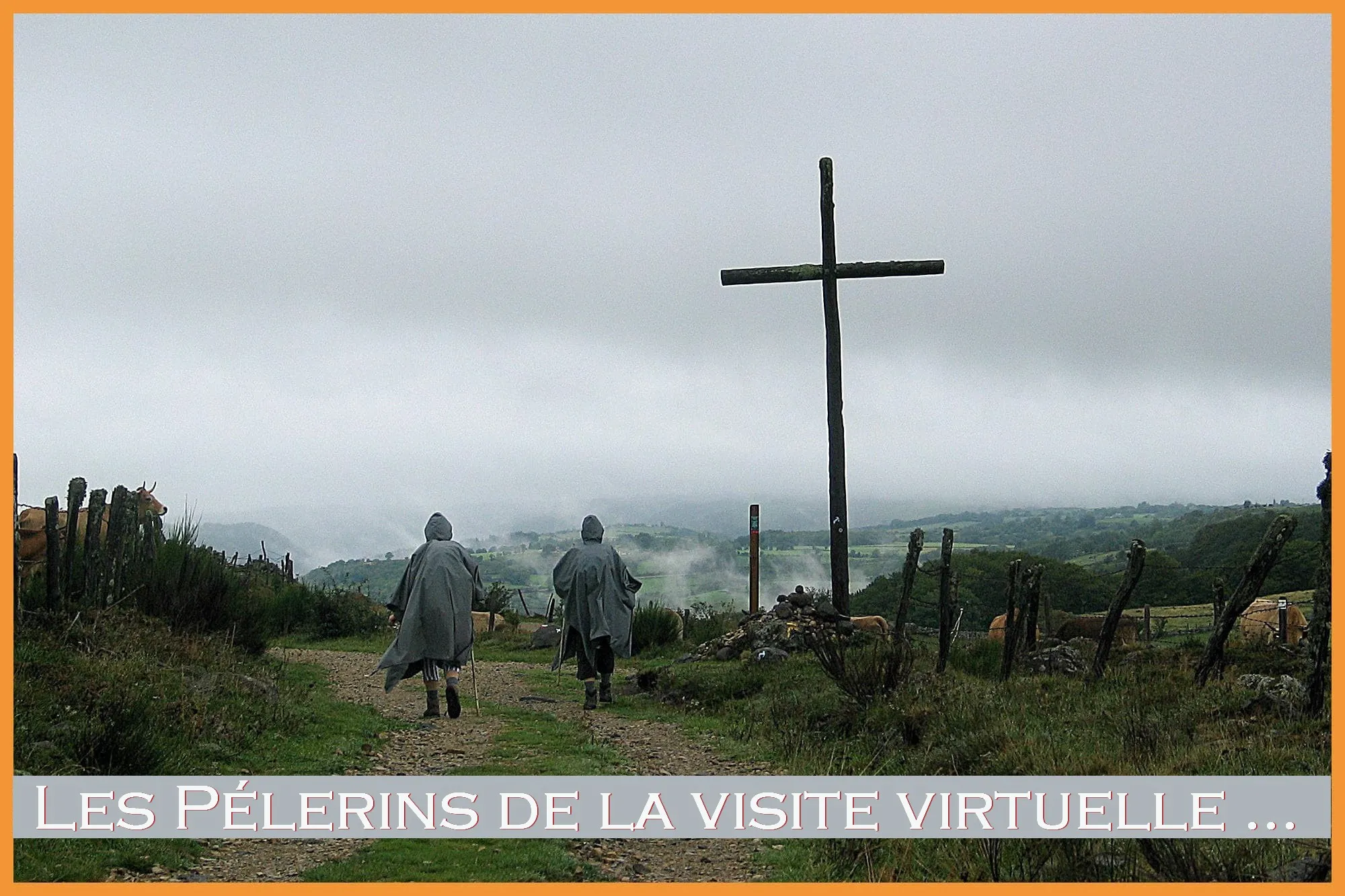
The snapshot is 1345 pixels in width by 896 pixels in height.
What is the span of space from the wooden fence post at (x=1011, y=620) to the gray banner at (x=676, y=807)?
17.3ft

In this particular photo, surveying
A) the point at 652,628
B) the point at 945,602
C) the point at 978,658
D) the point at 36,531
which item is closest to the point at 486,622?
the point at 652,628

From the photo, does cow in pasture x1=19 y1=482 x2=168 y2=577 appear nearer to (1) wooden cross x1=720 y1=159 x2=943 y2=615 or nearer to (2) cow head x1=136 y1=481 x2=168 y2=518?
(2) cow head x1=136 y1=481 x2=168 y2=518

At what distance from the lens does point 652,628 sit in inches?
796

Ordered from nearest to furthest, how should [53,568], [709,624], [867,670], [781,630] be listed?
[867,670]
[53,568]
[781,630]
[709,624]

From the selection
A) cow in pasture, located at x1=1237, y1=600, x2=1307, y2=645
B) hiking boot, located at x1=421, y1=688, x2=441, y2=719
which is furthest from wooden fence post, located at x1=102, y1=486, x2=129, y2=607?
cow in pasture, located at x1=1237, y1=600, x2=1307, y2=645

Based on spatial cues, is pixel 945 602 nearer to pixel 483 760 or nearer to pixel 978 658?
pixel 978 658

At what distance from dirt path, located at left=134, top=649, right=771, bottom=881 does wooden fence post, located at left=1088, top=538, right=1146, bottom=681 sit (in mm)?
4148

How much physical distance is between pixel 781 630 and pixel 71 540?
29.2 ft

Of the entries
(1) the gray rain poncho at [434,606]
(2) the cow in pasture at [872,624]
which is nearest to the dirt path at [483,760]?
(1) the gray rain poncho at [434,606]

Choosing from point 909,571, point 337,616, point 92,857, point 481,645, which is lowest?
point 481,645

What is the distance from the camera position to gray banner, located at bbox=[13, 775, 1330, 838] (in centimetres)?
602

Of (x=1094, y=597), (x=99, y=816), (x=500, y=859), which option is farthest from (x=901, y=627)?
(x=1094, y=597)

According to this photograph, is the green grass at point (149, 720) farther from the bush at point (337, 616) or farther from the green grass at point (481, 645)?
the bush at point (337, 616)

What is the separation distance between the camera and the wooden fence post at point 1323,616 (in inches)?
336
